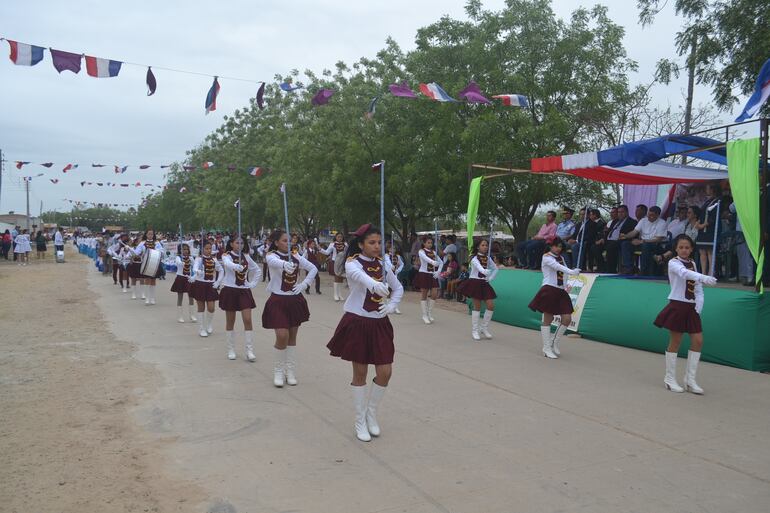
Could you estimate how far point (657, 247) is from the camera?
39.7ft

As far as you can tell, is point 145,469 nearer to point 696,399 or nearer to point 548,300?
point 696,399

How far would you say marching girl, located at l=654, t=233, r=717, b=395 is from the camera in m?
6.82

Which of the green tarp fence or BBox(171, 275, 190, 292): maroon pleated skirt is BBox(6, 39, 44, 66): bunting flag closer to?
BBox(171, 275, 190, 292): maroon pleated skirt

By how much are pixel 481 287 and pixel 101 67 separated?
8.80m

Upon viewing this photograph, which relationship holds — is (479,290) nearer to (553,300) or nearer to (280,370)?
(553,300)

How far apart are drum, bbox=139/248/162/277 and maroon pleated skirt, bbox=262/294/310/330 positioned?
932 cm

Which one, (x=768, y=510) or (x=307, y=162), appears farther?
(x=307, y=162)

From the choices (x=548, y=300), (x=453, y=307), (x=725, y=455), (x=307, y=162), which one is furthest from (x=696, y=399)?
(x=307, y=162)

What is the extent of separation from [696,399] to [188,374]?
242 inches

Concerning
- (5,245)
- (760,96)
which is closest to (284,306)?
(760,96)

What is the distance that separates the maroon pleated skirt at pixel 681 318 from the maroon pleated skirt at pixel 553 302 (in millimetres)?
1881

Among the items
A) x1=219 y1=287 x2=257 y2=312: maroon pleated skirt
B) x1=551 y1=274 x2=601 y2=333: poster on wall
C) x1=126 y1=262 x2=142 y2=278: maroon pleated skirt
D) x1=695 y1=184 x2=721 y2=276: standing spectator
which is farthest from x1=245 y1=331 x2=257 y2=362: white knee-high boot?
x1=126 y1=262 x2=142 y2=278: maroon pleated skirt

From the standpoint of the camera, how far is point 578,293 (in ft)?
36.4

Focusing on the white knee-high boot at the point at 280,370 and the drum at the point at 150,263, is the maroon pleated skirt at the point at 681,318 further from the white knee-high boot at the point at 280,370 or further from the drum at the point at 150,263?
the drum at the point at 150,263
